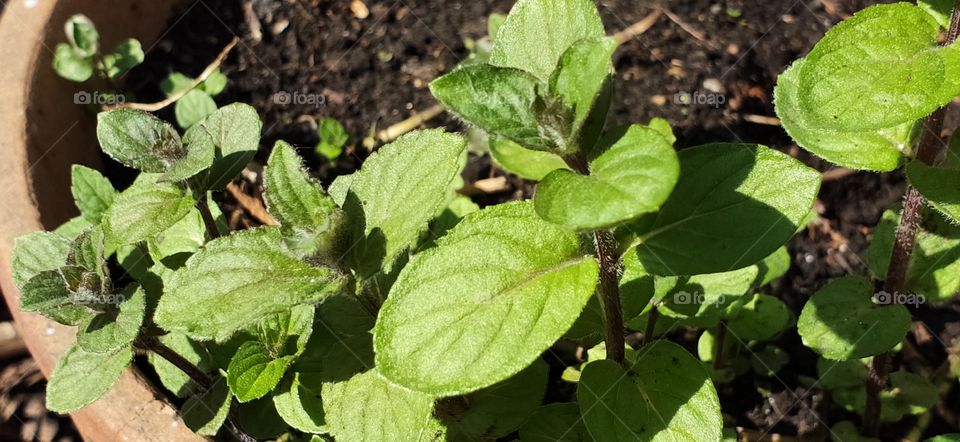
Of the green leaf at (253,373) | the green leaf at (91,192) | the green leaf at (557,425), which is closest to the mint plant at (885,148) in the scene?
the green leaf at (557,425)

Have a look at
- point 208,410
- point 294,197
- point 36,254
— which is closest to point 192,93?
point 36,254

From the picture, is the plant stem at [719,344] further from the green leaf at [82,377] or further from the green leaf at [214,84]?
the green leaf at [214,84]

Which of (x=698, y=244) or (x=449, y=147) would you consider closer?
(x=698, y=244)

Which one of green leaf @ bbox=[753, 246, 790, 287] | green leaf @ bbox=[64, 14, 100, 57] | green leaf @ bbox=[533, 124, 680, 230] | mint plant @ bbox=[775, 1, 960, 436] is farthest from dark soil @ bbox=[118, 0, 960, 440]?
green leaf @ bbox=[533, 124, 680, 230]

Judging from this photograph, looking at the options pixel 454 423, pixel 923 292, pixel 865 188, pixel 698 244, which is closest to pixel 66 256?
pixel 454 423

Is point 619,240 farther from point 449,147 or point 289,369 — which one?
point 289,369

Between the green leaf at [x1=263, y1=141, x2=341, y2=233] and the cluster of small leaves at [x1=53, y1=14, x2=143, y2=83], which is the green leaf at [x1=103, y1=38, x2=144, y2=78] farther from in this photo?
the green leaf at [x1=263, y1=141, x2=341, y2=233]
